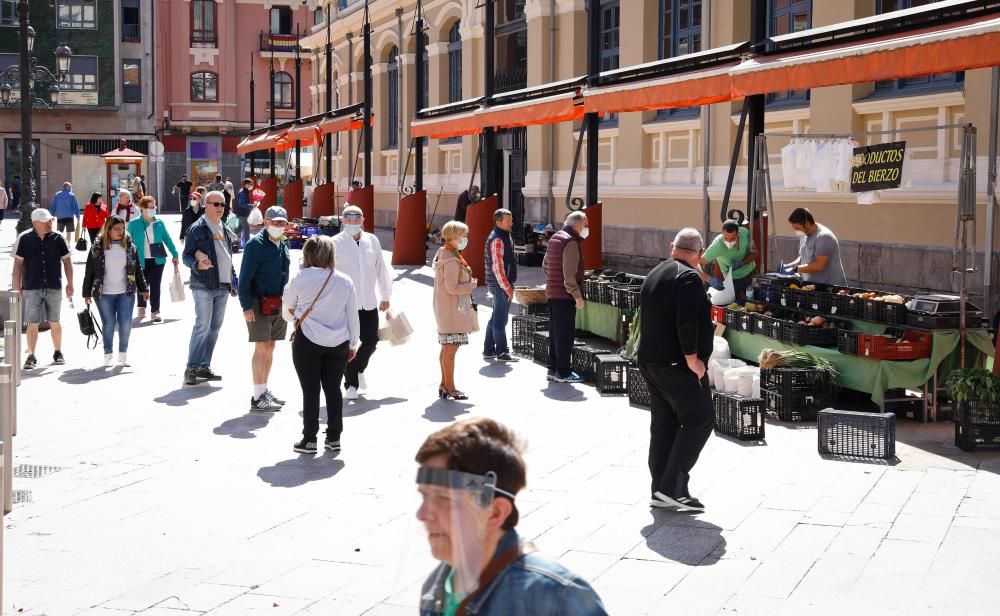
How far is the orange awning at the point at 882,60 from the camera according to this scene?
34.0ft

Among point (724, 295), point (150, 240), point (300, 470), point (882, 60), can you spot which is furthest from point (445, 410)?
point (150, 240)

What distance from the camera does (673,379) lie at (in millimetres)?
7977

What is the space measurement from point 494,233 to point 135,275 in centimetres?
382

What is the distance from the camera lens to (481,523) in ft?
9.57

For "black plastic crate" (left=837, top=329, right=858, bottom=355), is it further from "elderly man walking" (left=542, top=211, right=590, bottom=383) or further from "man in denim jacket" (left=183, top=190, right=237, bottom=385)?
"man in denim jacket" (left=183, top=190, right=237, bottom=385)

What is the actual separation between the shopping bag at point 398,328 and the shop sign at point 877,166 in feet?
15.3

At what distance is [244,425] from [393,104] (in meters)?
28.8

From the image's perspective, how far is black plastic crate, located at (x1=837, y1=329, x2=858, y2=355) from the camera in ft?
35.3

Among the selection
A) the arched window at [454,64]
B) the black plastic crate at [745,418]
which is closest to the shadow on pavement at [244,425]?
the black plastic crate at [745,418]

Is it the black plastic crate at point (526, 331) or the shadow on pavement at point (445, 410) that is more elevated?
the black plastic crate at point (526, 331)

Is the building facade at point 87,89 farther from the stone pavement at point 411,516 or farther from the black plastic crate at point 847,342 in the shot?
the black plastic crate at point 847,342

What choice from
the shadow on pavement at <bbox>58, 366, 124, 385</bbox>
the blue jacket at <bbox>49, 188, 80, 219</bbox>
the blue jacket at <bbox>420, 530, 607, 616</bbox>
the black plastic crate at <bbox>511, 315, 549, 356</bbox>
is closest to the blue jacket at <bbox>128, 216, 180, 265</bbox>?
the shadow on pavement at <bbox>58, 366, 124, 385</bbox>

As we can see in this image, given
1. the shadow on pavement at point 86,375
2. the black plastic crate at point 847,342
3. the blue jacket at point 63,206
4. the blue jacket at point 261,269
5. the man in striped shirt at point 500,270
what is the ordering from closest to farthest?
the black plastic crate at point 847,342 → the blue jacket at point 261,269 → the shadow on pavement at point 86,375 → the man in striped shirt at point 500,270 → the blue jacket at point 63,206

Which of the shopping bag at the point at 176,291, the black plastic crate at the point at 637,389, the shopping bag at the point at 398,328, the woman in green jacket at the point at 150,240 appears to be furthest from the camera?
the woman in green jacket at the point at 150,240
